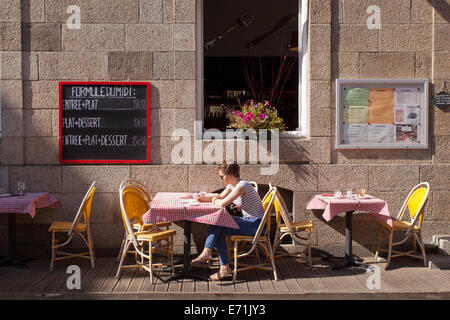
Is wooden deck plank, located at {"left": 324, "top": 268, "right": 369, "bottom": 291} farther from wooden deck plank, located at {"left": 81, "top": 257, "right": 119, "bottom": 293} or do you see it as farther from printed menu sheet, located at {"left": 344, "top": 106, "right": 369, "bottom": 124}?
wooden deck plank, located at {"left": 81, "top": 257, "right": 119, "bottom": 293}

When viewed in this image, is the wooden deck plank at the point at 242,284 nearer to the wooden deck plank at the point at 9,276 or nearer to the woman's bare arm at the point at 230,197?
the woman's bare arm at the point at 230,197

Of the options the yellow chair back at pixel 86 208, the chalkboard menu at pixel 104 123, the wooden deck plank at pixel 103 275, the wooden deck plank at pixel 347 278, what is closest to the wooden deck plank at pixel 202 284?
the wooden deck plank at pixel 103 275

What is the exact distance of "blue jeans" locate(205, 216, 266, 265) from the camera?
195 inches

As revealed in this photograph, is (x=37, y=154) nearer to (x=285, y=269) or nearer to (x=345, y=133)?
(x=285, y=269)

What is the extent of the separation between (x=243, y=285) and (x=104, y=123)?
8.98 feet

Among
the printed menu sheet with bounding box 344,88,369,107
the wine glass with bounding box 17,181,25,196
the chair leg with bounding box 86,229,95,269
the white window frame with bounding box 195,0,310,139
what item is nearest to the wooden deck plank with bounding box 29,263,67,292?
the chair leg with bounding box 86,229,95,269

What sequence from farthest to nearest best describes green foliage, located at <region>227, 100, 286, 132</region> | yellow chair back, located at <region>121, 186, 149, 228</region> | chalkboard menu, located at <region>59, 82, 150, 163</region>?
chalkboard menu, located at <region>59, 82, 150, 163</region>
green foliage, located at <region>227, 100, 286, 132</region>
yellow chair back, located at <region>121, 186, 149, 228</region>

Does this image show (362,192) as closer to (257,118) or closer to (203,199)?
(257,118)

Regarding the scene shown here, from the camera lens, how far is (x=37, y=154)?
20.0ft

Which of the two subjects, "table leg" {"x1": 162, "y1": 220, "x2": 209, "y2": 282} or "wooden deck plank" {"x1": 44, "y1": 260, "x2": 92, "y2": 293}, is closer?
"wooden deck plank" {"x1": 44, "y1": 260, "x2": 92, "y2": 293}

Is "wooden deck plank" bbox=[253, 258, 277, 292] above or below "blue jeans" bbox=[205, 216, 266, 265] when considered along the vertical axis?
below

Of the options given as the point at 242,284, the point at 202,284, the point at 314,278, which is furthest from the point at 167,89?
the point at 314,278

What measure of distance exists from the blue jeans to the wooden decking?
318 millimetres

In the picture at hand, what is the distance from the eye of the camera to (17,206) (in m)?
5.33
